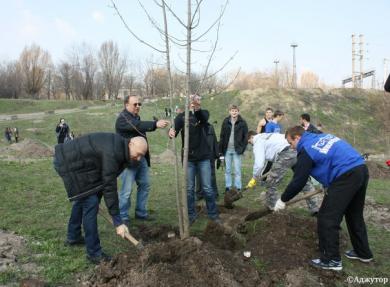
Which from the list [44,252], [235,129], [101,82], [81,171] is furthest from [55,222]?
[101,82]

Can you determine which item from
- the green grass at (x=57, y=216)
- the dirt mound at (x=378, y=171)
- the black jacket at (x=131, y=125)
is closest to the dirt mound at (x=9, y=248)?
the green grass at (x=57, y=216)

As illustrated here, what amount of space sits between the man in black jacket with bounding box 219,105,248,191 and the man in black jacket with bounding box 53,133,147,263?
155 inches

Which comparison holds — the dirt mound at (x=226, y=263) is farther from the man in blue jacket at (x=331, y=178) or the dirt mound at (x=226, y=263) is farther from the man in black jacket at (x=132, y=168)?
the man in black jacket at (x=132, y=168)

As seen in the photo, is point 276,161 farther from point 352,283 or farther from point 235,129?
point 352,283

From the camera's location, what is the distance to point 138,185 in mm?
5969

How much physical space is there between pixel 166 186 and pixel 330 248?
17.2 feet

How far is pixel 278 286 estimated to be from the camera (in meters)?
3.86

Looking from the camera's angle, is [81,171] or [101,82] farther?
[101,82]

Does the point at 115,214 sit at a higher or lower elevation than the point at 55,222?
higher

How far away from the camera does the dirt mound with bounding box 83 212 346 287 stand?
3.55 metres

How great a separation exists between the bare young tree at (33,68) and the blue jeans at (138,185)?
57.6 meters

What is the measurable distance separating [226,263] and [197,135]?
234 cm

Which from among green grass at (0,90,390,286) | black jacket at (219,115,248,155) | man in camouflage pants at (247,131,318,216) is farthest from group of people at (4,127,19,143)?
man in camouflage pants at (247,131,318,216)

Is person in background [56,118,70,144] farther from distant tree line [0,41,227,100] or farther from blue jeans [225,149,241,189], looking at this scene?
distant tree line [0,41,227,100]
